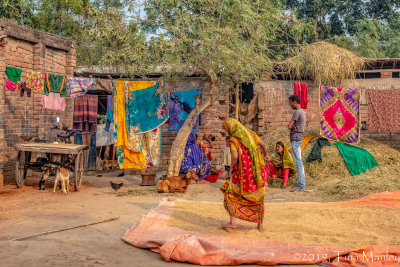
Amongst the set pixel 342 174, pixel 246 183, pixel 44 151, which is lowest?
pixel 342 174

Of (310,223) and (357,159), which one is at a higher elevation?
(357,159)

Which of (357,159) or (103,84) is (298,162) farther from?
(103,84)

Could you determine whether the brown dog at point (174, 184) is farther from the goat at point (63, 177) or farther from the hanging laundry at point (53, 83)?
the hanging laundry at point (53, 83)

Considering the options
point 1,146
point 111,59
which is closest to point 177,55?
point 111,59

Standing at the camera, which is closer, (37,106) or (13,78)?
(13,78)

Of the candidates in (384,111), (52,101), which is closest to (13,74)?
(52,101)

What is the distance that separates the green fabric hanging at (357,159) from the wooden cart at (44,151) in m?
5.81

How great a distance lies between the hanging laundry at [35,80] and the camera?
879 centimetres

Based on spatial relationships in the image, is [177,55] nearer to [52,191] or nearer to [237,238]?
[52,191]

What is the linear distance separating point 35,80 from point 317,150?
20.9 ft

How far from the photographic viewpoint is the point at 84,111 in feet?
37.5

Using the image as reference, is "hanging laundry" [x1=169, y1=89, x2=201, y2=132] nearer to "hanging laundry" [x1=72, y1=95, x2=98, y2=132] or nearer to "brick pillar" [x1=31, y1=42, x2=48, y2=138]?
"hanging laundry" [x1=72, y1=95, x2=98, y2=132]

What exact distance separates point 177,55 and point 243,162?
381 cm

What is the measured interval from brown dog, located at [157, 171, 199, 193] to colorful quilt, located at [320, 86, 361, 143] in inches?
143
